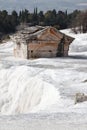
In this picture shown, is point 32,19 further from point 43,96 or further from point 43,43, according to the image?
point 43,96

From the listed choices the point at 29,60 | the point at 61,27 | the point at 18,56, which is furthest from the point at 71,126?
the point at 61,27

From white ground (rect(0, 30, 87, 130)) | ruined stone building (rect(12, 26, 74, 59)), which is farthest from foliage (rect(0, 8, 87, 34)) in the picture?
white ground (rect(0, 30, 87, 130))

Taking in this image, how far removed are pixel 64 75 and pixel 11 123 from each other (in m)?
9.48

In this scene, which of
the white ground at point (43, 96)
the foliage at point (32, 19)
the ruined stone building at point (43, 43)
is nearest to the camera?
the white ground at point (43, 96)

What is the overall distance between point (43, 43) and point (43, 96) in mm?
10633

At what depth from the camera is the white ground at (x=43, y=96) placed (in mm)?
7445

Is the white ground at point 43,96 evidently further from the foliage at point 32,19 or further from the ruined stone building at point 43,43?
the foliage at point 32,19

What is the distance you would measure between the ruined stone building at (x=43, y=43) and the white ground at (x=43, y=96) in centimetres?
157

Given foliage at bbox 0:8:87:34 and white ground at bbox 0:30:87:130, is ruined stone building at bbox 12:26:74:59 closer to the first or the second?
white ground at bbox 0:30:87:130

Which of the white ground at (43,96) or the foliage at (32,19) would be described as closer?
the white ground at (43,96)

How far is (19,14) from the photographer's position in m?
69.4

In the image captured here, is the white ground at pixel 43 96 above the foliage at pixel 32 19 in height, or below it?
above

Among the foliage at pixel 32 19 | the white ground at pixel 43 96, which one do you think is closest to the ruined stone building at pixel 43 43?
the white ground at pixel 43 96

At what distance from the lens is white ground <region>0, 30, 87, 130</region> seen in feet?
24.4
